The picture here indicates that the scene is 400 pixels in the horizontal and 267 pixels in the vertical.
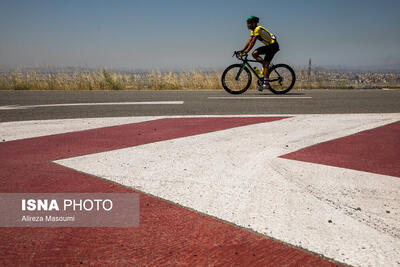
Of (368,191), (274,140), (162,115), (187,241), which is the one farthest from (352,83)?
(187,241)

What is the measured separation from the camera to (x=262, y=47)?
30.7 feet

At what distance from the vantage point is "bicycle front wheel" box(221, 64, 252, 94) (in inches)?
396

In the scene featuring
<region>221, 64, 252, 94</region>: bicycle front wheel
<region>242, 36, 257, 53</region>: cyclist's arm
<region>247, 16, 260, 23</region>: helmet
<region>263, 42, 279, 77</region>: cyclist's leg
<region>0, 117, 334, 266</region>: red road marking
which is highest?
<region>247, 16, 260, 23</region>: helmet

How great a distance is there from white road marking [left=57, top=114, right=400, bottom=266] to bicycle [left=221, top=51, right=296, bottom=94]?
6404 millimetres

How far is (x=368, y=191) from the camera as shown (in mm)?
2184

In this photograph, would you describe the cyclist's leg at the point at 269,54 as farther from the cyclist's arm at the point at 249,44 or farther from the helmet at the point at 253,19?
the helmet at the point at 253,19

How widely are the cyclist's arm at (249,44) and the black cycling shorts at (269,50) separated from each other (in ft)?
0.75

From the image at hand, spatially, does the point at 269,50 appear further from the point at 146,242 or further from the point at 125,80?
the point at 125,80


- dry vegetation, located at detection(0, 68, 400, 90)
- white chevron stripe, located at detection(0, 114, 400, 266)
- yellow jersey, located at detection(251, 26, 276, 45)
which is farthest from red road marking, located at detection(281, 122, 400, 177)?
dry vegetation, located at detection(0, 68, 400, 90)

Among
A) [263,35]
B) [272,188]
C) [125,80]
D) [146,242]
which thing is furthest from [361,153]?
[125,80]

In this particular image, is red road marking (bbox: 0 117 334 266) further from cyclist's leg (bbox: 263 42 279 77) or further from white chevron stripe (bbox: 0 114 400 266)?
cyclist's leg (bbox: 263 42 279 77)

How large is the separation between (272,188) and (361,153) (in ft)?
4.37

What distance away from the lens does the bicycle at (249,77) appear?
9891 millimetres

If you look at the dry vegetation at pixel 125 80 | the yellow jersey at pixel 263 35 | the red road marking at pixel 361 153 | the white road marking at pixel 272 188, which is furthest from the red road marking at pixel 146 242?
the dry vegetation at pixel 125 80
